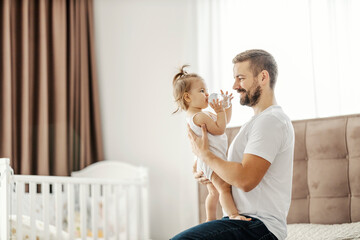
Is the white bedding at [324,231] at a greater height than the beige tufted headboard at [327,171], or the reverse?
the beige tufted headboard at [327,171]

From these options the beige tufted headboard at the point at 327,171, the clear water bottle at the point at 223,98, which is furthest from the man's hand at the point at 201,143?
the beige tufted headboard at the point at 327,171

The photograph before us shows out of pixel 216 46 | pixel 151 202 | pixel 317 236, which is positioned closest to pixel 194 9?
pixel 216 46

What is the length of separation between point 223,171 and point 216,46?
6.15ft

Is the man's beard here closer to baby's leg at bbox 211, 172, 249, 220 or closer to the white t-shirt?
the white t-shirt

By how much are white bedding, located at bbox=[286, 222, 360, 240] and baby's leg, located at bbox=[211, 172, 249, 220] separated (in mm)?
599

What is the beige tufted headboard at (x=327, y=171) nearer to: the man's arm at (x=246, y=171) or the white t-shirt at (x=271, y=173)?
the white t-shirt at (x=271, y=173)

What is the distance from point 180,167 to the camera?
131 inches

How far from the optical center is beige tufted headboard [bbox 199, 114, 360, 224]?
2240 mm

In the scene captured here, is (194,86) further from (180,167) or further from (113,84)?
(113,84)

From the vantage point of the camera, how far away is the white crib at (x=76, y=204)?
2.32 metres

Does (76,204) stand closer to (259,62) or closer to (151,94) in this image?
(151,94)

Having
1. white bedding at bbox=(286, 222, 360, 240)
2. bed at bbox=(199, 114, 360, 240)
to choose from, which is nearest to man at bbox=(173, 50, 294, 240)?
white bedding at bbox=(286, 222, 360, 240)

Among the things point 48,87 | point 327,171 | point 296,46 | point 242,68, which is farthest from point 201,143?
point 48,87

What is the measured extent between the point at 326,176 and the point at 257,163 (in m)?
1.03
